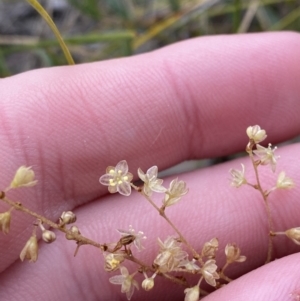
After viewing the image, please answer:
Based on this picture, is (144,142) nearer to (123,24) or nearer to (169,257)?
(169,257)

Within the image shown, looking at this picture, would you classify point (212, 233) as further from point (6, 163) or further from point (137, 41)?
point (137, 41)

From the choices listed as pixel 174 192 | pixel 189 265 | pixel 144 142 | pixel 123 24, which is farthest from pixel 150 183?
pixel 123 24

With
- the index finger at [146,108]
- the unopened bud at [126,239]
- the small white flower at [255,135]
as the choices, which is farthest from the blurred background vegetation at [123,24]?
the unopened bud at [126,239]

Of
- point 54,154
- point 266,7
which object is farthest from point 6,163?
point 266,7

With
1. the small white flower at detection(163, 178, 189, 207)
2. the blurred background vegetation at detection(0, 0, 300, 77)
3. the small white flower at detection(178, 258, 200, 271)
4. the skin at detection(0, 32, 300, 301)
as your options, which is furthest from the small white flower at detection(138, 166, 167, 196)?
the blurred background vegetation at detection(0, 0, 300, 77)

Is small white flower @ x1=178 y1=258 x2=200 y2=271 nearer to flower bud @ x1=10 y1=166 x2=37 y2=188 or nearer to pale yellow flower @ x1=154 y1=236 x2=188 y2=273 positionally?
pale yellow flower @ x1=154 y1=236 x2=188 y2=273

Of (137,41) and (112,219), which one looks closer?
(112,219)
